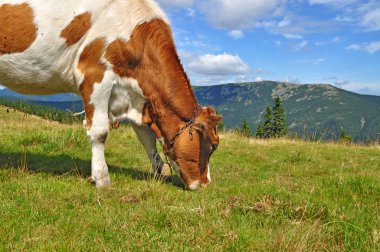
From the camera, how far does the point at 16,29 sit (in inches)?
287

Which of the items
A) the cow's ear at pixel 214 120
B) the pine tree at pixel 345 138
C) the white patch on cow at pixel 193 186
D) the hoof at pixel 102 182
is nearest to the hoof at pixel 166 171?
the white patch on cow at pixel 193 186

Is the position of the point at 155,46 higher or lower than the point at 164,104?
higher

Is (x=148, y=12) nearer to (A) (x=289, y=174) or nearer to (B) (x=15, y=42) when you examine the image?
(B) (x=15, y=42)

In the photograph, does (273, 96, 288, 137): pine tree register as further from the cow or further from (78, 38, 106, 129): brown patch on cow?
(78, 38, 106, 129): brown patch on cow

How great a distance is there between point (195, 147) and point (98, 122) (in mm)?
1928

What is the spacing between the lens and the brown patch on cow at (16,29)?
287 inches

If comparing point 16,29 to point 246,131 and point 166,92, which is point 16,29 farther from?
point 246,131

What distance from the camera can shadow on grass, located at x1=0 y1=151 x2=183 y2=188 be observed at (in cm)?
851

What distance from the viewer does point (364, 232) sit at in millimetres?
A: 4551

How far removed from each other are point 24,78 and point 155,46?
102 inches

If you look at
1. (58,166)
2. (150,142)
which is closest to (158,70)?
(150,142)

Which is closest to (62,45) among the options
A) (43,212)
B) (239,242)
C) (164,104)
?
(164,104)

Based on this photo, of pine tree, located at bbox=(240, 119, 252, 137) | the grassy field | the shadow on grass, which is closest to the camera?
the grassy field

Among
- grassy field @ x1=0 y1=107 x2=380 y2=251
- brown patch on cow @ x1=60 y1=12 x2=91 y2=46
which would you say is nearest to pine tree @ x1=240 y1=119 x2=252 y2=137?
grassy field @ x1=0 y1=107 x2=380 y2=251
